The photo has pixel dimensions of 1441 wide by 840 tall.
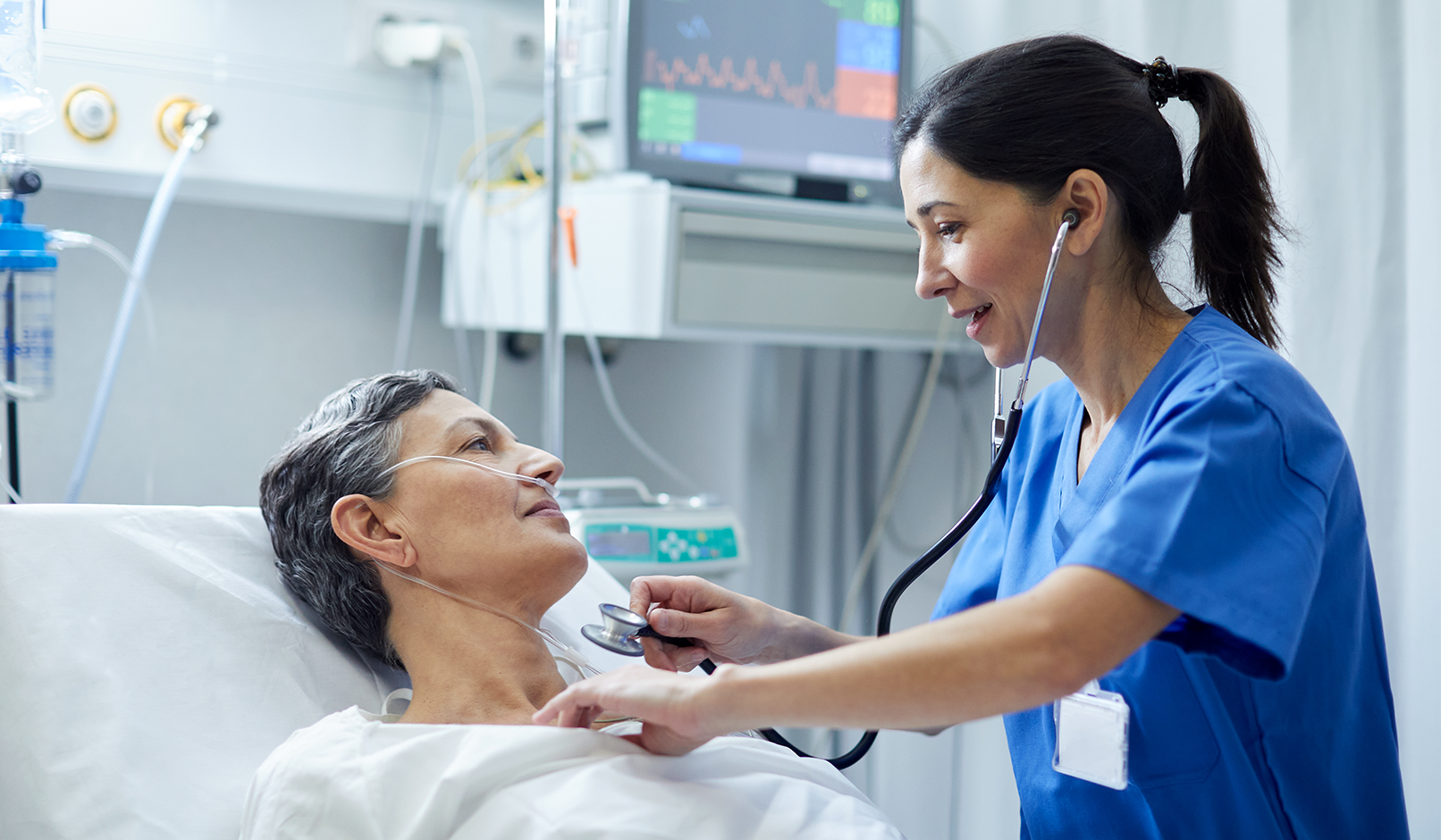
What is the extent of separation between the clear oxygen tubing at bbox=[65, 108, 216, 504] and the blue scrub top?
1473 mm

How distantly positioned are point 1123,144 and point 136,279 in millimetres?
A: 1559

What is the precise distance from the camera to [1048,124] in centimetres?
110

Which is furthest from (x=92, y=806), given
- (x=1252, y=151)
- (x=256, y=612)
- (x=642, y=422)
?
(x=642, y=422)

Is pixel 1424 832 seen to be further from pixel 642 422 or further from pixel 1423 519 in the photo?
pixel 642 422

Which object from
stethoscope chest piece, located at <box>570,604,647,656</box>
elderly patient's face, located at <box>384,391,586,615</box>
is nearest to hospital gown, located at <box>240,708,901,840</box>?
stethoscope chest piece, located at <box>570,604,647,656</box>

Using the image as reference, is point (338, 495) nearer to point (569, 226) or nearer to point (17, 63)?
point (17, 63)

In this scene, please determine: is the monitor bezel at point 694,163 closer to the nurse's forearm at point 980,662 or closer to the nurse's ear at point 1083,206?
the nurse's ear at point 1083,206

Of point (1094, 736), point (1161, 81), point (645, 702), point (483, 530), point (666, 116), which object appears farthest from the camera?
point (666, 116)

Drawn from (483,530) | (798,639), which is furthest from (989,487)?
(483,530)

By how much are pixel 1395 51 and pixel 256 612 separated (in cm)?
160

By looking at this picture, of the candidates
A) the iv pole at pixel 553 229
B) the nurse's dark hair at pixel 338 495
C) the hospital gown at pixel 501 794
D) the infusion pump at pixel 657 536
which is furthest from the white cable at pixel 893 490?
the hospital gown at pixel 501 794

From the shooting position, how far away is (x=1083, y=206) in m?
1.11

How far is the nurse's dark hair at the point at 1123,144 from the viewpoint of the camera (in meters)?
1.10

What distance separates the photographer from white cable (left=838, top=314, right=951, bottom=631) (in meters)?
2.41
